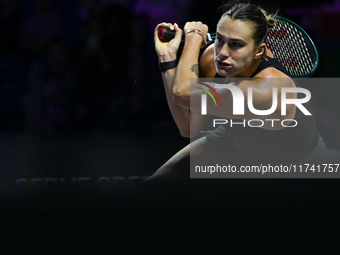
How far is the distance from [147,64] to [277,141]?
6.27 ft

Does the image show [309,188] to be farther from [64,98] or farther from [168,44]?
[64,98]

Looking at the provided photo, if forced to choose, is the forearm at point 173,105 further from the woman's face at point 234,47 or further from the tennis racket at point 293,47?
the tennis racket at point 293,47

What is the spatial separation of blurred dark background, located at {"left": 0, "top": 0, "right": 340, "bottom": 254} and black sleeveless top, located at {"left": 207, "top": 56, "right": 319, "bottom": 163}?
1.27 metres

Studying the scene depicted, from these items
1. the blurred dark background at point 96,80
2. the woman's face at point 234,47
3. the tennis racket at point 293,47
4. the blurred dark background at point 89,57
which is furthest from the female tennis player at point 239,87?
the blurred dark background at point 89,57

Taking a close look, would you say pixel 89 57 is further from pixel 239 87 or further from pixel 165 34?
pixel 239 87

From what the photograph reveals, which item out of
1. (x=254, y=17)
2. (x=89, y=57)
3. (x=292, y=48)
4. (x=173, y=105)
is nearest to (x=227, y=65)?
(x=254, y=17)

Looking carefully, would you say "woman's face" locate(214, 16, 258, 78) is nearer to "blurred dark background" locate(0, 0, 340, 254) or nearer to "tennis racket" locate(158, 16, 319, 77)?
"tennis racket" locate(158, 16, 319, 77)

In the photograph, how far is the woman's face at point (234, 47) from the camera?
1.25 metres

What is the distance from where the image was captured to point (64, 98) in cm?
308

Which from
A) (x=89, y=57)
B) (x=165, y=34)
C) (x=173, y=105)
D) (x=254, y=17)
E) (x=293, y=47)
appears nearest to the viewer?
(x=254, y=17)

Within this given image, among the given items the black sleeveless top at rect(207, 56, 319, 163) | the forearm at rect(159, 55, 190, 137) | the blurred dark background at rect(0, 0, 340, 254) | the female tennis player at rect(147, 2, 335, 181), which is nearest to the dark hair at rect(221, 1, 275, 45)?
the female tennis player at rect(147, 2, 335, 181)

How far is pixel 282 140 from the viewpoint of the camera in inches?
56.5

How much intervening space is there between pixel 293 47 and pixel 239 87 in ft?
1.70

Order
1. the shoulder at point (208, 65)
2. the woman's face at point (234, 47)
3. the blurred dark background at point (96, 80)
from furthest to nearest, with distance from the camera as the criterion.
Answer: the blurred dark background at point (96, 80) → the shoulder at point (208, 65) → the woman's face at point (234, 47)
